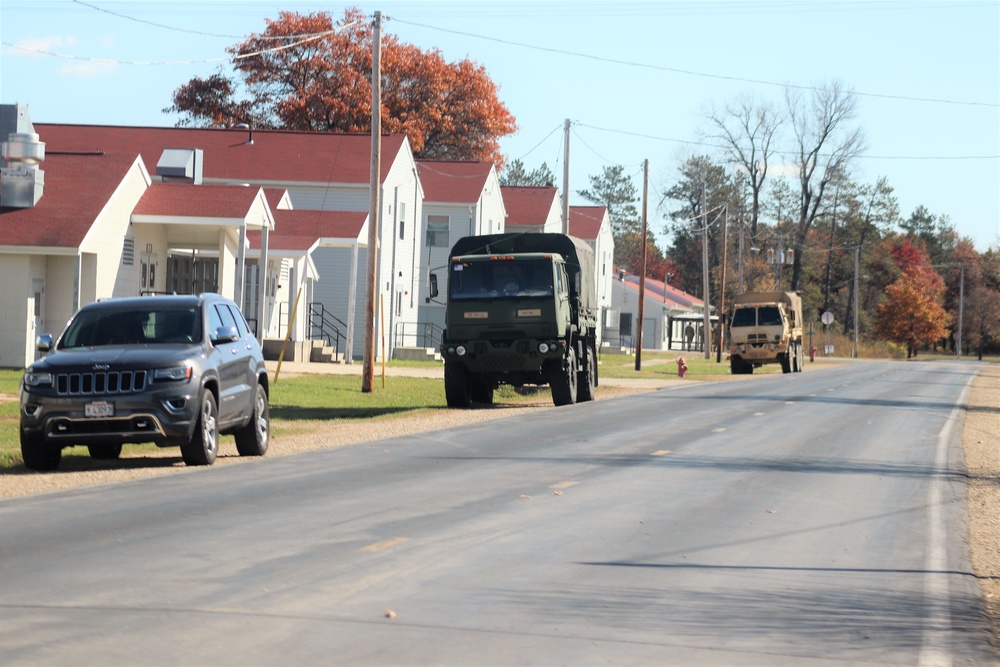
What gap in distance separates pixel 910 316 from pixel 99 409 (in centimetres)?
10014

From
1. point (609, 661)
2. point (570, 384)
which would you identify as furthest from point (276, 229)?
point (609, 661)

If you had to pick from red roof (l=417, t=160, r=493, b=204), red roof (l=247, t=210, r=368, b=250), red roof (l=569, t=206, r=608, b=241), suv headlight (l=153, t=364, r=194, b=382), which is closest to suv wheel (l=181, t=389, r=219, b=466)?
suv headlight (l=153, t=364, r=194, b=382)

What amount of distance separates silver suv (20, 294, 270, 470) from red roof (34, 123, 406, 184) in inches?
1303

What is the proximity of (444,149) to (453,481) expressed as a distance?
193 ft

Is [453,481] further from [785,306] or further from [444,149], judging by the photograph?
[444,149]

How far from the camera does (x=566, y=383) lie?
2755 cm

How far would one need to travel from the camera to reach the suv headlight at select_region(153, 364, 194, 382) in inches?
569

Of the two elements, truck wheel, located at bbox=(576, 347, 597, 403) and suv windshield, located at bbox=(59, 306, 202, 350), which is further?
truck wheel, located at bbox=(576, 347, 597, 403)

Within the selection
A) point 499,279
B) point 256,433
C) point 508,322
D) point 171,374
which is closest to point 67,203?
point 499,279

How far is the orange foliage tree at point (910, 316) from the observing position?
107 meters

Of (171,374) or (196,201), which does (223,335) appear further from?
(196,201)

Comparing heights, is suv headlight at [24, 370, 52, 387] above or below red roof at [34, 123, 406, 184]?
below

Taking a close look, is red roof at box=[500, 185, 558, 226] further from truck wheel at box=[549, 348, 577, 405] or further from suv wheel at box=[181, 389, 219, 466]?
suv wheel at box=[181, 389, 219, 466]

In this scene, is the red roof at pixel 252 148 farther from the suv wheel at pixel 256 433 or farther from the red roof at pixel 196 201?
the suv wheel at pixel 256 433
